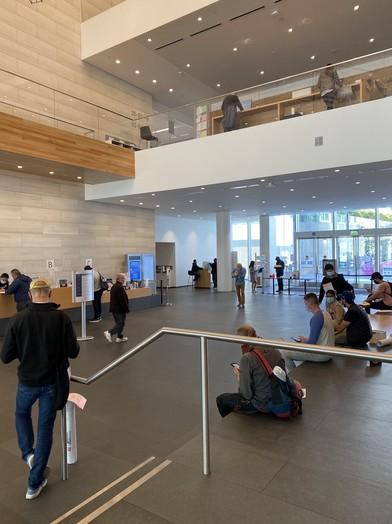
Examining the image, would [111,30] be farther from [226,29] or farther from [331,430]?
[331,430]

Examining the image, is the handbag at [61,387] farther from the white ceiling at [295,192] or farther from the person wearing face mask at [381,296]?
the white ceiling at [295,192]

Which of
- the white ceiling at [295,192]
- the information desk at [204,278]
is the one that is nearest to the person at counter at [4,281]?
the white ceiling at [295,192]

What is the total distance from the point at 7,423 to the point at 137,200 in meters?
10.7

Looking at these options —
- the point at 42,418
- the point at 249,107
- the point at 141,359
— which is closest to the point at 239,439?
the point at 42,418

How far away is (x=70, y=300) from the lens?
11.7 metres

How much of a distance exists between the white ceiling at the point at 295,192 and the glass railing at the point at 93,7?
6621 millimetres

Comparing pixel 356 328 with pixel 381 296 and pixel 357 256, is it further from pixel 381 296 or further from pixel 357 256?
pixel 357 256

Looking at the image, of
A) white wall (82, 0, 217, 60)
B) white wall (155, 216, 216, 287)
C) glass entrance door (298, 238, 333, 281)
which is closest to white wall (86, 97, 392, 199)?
white wall (82, 0, 217, 60)

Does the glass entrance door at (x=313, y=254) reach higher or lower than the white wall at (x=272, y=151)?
lower

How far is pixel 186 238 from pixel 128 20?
13306 millimetres

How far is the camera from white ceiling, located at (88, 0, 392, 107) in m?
11.6

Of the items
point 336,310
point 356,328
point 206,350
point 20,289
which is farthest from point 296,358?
point 20,289

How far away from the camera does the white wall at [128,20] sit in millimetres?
11516

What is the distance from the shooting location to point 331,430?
11.6ft
